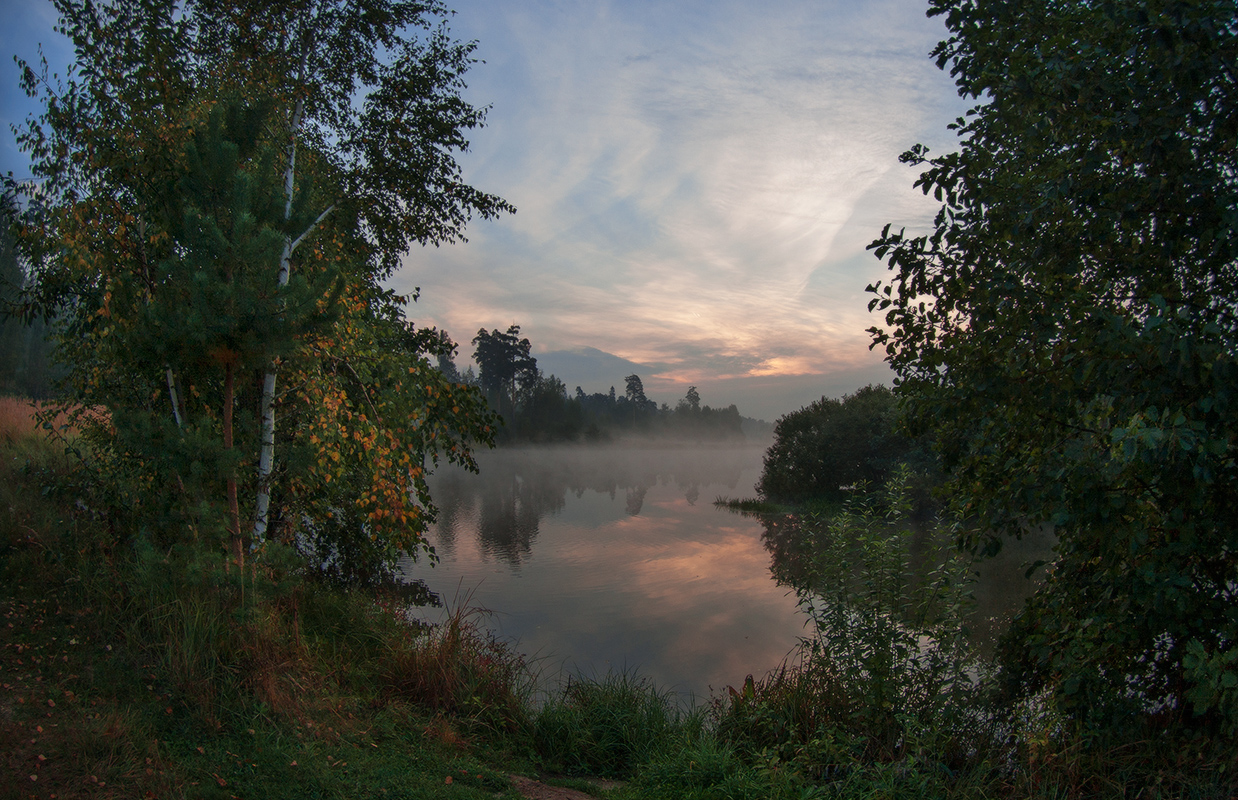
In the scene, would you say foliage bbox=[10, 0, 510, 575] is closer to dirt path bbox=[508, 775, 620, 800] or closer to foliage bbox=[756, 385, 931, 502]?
dirt path bbox=[508, 775, 620, 800]

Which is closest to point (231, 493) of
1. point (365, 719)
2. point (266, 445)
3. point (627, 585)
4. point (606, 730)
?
point (266, 445)

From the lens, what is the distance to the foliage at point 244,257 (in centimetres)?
506

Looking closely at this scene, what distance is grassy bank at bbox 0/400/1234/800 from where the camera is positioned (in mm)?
3748

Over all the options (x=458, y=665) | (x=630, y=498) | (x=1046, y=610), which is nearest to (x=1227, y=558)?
(x=1046, y=610)

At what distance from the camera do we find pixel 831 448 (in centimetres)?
3152

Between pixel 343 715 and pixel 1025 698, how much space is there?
5.33m

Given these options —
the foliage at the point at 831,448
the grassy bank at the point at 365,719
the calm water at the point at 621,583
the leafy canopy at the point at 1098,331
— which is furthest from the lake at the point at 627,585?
the foliage at the point at 831,448

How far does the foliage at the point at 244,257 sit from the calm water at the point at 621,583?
3.65 metres

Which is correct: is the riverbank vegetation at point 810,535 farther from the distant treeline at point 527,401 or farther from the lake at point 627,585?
the distant treeline at point 527,401

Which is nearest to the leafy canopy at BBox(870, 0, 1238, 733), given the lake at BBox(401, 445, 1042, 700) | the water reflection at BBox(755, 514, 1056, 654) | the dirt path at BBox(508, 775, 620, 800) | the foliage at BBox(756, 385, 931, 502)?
the water reflection at BBox(755, 514, 1056, 654)

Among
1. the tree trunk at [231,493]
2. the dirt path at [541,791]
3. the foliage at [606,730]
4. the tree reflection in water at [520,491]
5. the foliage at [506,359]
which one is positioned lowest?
the tree reflection in water at [520,491]

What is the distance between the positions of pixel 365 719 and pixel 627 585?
31.7ft

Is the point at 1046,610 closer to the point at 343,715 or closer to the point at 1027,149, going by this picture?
the point at 1027,149

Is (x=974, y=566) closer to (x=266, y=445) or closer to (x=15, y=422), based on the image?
(x=266, y=445)
